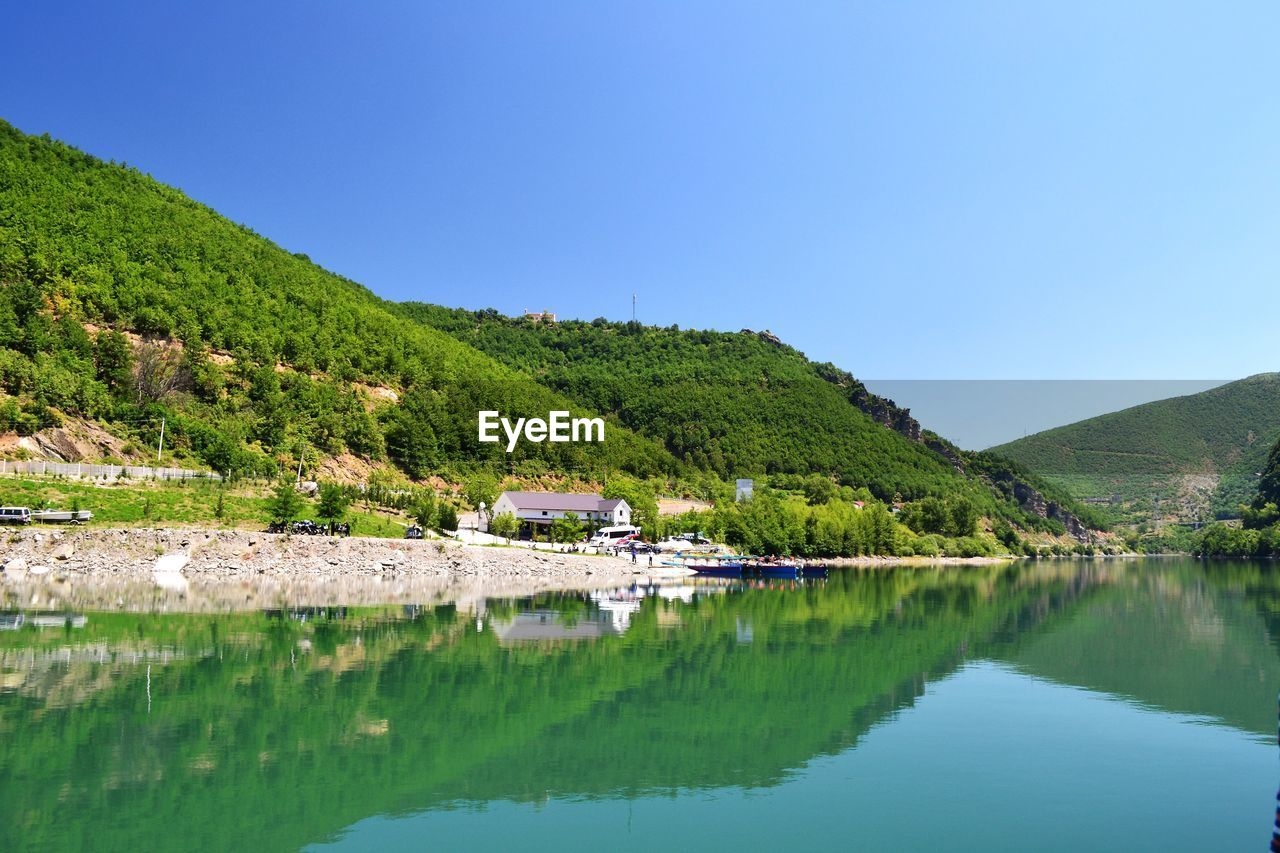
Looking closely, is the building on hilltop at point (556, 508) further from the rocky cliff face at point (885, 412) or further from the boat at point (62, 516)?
the rocky cliff face at point (885, 412)

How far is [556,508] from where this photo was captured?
8069 centimetres

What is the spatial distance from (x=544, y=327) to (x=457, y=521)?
4729 inches

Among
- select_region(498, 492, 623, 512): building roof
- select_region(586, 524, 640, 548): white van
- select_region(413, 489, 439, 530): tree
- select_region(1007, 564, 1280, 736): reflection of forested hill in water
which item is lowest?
select_region(1007, 564, 1280, 736): reflection of forested hill in water

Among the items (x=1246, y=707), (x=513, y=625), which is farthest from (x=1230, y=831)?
(x=513, y=625)

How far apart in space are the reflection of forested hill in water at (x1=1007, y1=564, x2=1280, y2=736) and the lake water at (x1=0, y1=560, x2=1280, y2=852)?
0.18 m

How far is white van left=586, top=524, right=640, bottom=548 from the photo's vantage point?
74375mm

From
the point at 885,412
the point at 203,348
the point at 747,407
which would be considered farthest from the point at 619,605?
the point at 885,412

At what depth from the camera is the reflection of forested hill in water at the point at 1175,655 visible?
21.4 metres

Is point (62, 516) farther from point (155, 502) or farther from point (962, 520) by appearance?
point (962, 520)

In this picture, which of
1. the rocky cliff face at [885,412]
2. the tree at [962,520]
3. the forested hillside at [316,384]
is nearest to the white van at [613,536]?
the forested hillside at [316,384]

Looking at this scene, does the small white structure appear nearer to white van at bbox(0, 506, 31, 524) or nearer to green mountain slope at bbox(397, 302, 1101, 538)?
white van at bbox(0, 506, 31, 524)

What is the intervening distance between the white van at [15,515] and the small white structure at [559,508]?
37.5 meters

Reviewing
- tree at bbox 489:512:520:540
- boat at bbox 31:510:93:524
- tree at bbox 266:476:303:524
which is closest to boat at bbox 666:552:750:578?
tree at bbox 489:512:520:540

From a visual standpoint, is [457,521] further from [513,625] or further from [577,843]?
[577,843]
